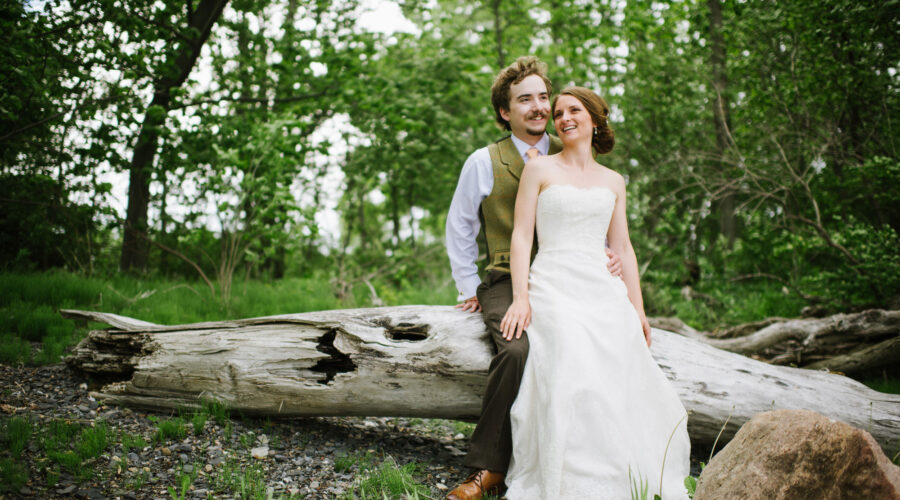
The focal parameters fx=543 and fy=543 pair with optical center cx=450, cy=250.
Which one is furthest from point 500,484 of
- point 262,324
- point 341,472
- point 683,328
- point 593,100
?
point 683,328

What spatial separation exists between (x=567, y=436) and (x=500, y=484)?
0.62 metres

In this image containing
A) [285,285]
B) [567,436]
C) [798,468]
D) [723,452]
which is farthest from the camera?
[285,285]

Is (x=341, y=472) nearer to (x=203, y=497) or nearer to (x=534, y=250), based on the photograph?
(x=203, y=497)

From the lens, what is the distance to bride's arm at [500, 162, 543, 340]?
3418mm

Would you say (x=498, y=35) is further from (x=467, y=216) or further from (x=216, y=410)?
(x=216, y=410)

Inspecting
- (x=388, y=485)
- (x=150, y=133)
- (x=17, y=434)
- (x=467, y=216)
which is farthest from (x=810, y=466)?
(x=150, y=133)

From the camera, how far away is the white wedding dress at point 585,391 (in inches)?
116

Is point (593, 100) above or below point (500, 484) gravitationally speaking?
above

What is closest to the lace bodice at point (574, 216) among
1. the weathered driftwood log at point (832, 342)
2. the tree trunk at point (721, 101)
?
the weathered driftwood log at point (832, 342)

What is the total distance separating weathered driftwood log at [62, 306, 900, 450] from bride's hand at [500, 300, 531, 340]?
19.3 inches

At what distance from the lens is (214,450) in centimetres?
364

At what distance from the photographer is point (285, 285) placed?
855cm

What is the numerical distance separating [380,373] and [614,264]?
1.82m

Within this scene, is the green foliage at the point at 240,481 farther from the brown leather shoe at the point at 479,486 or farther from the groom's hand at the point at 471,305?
the groom's hand at the point at 471,305
